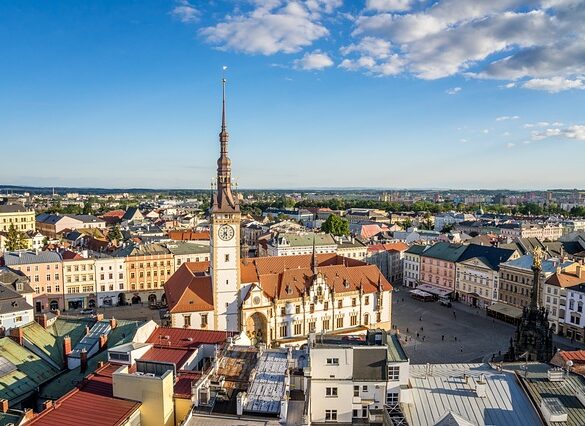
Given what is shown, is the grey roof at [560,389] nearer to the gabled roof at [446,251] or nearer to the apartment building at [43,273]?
the gabled roof at [446,251]

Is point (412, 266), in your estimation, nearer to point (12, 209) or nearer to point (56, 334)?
point (56, 334)

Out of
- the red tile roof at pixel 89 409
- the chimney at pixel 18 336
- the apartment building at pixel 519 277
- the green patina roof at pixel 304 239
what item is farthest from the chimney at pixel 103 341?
the green patina roof at pixel 304 239

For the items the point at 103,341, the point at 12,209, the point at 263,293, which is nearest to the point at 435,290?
the point at 263,293

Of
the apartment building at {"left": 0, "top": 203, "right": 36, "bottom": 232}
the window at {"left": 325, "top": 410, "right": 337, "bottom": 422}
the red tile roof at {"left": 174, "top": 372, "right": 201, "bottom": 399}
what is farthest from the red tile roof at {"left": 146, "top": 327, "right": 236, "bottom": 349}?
the apartment building at {"left": 0, "top": 203, "right": 36, "bottom": 232}

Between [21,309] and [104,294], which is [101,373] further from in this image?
[104,294]

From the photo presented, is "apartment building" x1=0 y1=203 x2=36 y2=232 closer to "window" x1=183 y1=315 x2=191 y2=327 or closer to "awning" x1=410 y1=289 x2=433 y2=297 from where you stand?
"window" x1=183 y1=315 x2=191 y2=327
